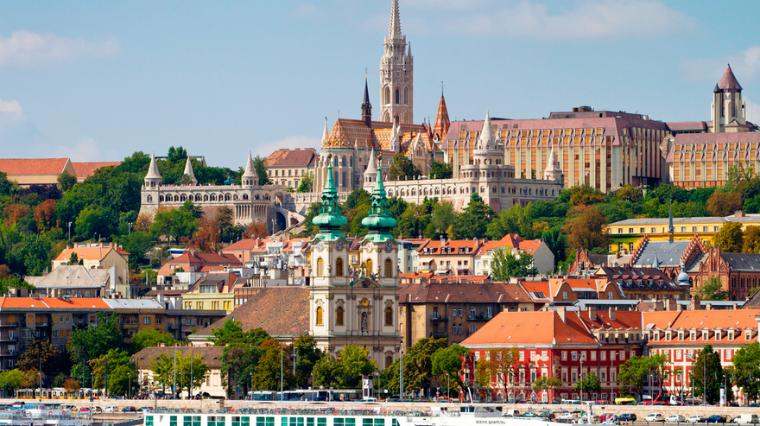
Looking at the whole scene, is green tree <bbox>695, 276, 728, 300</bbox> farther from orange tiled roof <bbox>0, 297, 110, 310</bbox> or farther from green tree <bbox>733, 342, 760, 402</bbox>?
green tree <bbox>733, 342, 760, 402</bbox>

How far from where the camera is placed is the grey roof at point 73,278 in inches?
6831

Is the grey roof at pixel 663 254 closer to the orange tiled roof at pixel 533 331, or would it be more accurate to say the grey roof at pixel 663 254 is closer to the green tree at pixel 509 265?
the green tree at pixel 509 265

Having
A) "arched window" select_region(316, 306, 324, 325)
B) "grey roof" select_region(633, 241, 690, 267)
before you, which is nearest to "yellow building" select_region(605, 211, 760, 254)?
"grey roof" select_region(633, 241, 690, 267)

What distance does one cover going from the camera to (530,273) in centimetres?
17138

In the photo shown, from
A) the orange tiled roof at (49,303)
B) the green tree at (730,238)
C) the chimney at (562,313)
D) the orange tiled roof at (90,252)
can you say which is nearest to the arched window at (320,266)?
the chimney at (562,313)

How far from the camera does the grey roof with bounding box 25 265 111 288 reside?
17350 centimetres

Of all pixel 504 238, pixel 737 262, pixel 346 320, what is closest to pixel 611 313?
pixel 346 320

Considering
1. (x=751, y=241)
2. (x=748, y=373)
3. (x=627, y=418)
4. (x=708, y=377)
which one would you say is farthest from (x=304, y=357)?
(x=751, y=241)

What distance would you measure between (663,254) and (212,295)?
1343 inches

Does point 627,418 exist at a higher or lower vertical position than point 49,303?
lower

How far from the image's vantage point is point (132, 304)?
14888 centimetres

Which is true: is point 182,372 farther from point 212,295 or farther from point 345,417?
point 212,295

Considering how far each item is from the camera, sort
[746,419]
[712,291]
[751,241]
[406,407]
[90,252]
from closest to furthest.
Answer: [746,419]
[406,407]
[712,291]
[751,241]
[90,252]

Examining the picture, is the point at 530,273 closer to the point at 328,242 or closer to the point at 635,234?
the point at 635,234
